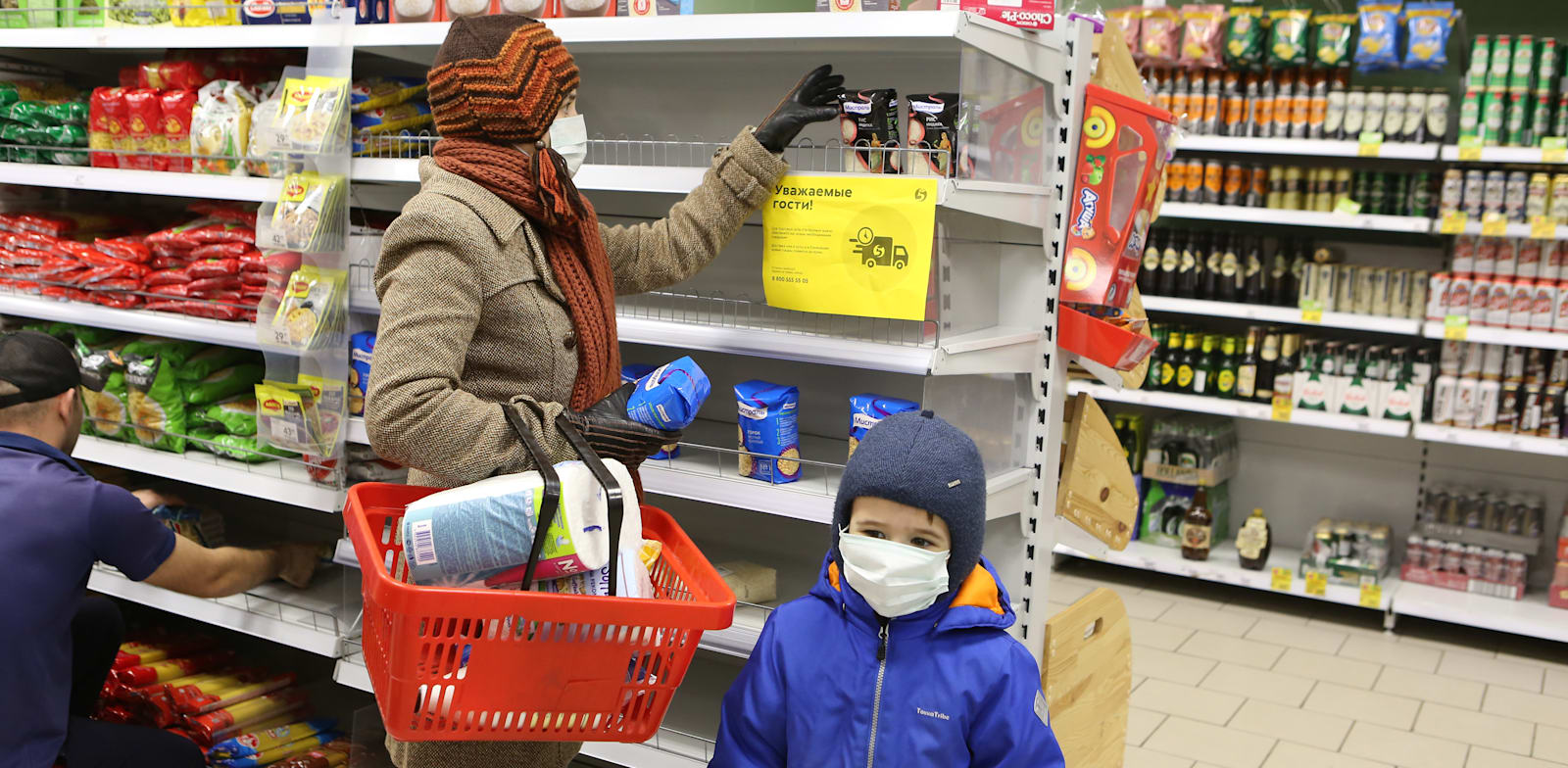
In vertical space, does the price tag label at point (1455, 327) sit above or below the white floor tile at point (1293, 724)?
above

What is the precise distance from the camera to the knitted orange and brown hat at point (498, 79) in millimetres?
1912

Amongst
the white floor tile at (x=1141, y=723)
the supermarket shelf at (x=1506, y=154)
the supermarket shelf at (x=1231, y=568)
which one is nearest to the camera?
the white floor tile at (x=1141, y=723)

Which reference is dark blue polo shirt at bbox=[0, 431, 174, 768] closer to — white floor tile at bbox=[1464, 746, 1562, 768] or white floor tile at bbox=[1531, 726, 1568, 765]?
white floor tile at bbox=[1464, 746, 1562, 768]

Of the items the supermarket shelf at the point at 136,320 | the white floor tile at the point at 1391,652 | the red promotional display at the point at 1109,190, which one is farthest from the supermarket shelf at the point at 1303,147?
the supermarket shelf at the point at 136,320

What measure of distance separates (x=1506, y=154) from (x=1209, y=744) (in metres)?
2.48

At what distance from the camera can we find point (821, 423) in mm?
2904

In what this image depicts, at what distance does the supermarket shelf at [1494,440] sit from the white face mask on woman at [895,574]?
3.65 m

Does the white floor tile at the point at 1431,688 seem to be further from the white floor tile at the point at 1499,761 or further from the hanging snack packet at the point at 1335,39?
the hanging snack packet at the point at 1335,39

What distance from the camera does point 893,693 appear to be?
5.76 feet

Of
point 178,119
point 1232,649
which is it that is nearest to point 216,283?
point 178,119

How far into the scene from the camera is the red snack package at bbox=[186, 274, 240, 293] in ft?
11.1

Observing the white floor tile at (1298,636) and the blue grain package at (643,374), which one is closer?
the blue grain package at (643,374)

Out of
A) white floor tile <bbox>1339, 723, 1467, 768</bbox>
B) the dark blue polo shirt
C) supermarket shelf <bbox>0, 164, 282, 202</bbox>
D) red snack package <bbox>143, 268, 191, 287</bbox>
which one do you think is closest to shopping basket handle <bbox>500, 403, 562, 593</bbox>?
the dark blue polo shirt

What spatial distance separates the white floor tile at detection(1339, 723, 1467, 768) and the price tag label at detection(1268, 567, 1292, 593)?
1.13 metres
